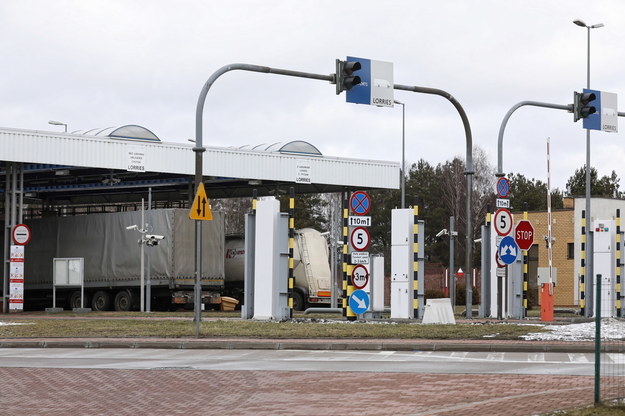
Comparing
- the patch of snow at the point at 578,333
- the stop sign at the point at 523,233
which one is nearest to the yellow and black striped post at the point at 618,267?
the stop sign at the point at 523,233

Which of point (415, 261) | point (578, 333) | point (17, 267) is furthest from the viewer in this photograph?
point (17, 267)

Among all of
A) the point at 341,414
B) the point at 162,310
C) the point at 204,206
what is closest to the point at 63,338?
the point at 204,206

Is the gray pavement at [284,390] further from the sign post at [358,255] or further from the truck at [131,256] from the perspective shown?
the truck at [131,256]

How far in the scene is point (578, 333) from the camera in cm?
2236

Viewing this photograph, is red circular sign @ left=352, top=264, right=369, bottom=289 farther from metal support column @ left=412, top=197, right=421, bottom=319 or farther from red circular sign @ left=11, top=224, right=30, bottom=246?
red circular sign @ left=11, top=224, right=30, bottom=246

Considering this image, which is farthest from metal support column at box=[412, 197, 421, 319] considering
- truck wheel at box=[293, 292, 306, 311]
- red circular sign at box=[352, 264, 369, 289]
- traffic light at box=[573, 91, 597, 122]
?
truck wheel at box=[293, 292, 306, 311]

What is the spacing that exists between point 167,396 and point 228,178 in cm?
3126

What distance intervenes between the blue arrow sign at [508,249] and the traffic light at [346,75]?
492 cm

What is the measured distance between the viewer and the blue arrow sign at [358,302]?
2647 cm

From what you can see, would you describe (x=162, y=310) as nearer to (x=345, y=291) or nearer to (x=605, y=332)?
(x=345, y=291)

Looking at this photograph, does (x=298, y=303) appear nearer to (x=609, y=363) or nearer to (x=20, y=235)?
(x=20, y=235)

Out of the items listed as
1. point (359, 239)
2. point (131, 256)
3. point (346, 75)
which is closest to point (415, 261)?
point (359, 239)

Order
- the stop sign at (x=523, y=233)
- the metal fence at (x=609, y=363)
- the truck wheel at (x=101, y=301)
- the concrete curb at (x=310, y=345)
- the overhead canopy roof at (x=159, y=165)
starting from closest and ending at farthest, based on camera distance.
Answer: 1. the metal fence at (x=609, y=363)
2. the concrete curb at (x=310, y=345)
3. the stop sign at (x=523, y=233)
4. the overhead canopy roof at (x=159, y=165)
5. the truck wheel at (x=101, y=301)

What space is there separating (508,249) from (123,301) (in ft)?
67.6
